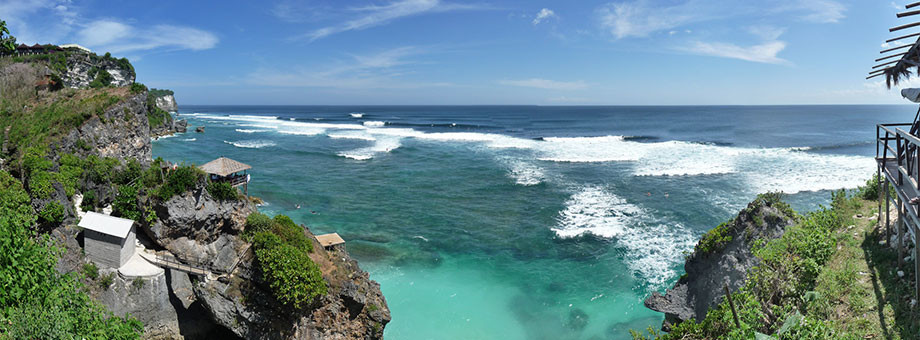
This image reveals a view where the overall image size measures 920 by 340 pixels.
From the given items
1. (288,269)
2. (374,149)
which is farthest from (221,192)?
(374,149)

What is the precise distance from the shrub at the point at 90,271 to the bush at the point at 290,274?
5.94 meters

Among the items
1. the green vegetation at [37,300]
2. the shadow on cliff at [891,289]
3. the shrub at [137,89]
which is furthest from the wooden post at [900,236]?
the shrub at [137,89]

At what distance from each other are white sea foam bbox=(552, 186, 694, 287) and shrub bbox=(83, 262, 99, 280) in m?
22.8

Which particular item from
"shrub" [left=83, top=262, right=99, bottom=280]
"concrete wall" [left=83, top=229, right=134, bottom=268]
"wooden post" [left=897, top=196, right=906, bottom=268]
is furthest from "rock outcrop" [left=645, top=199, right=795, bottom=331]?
"shrub" [left=83, top=262, right=99, bottom=280]

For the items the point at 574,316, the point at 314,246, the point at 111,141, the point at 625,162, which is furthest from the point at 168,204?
the point at 625,162

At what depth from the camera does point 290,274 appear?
13852 millimetres

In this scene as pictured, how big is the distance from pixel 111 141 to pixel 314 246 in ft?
67.6

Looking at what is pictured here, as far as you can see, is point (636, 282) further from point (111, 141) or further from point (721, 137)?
point (721, 137)

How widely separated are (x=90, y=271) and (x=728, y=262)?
22.2 metres

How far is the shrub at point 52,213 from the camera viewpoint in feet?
50.1

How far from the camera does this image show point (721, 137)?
247 feet

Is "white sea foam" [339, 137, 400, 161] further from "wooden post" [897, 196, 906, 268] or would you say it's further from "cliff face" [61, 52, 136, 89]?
"wooden post" [897, 196, 906, 268]

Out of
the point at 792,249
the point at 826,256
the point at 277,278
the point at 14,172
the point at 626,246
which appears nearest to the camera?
the point at 826,256

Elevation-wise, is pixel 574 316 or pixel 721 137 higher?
pixel 721 137
